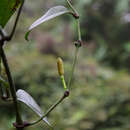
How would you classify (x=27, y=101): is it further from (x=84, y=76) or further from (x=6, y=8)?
(x=84, y=76)

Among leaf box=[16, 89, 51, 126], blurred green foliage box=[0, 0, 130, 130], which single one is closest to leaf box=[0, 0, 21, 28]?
leaf box=[16, 89, 51, 126]

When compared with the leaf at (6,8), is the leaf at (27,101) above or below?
below

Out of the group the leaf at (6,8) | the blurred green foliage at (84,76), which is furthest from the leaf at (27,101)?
the blurred green foliage at (84,76)

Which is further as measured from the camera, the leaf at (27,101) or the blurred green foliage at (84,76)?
the blurred green foliage at (84,76)

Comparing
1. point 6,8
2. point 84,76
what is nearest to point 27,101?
point 6,8

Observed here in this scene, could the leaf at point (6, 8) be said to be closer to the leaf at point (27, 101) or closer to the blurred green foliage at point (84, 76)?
the leaf at point (27, 101)

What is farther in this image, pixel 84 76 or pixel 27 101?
pixel 84 76

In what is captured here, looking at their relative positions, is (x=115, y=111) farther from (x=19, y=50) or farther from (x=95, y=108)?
(x=19, y=50)

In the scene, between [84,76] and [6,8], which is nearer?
[6,8]

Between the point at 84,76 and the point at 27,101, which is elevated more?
the point at 27,101
